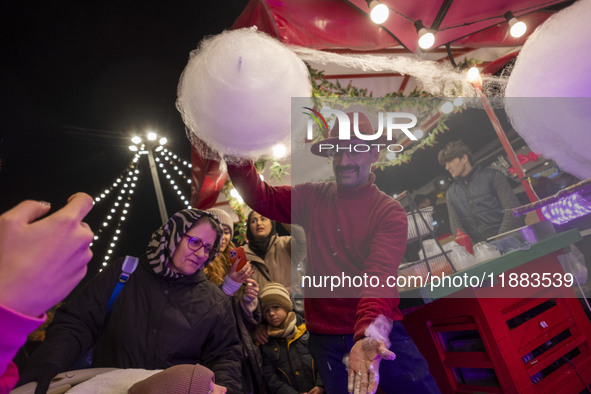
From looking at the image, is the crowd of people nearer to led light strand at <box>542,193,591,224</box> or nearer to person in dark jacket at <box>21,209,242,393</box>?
person in dark jacket at <box>21,209,242,393</box>

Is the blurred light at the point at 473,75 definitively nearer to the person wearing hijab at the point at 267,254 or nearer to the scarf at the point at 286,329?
the person wearing hijab at the point at 267,254

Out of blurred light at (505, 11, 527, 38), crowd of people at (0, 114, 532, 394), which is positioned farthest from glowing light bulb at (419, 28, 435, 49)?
crowd of people at (0, 114, 532, 394)

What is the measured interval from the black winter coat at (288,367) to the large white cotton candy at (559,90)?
198 centimetres

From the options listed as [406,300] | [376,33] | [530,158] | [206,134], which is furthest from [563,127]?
[530,158]

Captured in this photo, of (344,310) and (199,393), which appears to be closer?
(199,393)

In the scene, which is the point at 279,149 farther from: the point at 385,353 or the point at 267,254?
the point at 267,254

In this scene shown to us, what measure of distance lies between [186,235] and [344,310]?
1.00 m

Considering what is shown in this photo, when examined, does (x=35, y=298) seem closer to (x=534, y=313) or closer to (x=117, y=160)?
(x=534, y=313)

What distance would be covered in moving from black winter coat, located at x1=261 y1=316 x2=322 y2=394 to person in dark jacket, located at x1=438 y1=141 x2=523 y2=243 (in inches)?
63.8

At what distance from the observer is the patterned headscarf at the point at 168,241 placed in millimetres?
1797

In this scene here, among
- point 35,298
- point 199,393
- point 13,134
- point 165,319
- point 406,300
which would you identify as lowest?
point 199,393

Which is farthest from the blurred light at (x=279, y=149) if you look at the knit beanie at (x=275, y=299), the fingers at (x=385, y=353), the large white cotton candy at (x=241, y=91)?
the knit beanie at (x=275, y=299)

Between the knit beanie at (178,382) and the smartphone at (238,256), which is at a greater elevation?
the smartphone at (238,256)

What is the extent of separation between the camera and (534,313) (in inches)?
79.8
